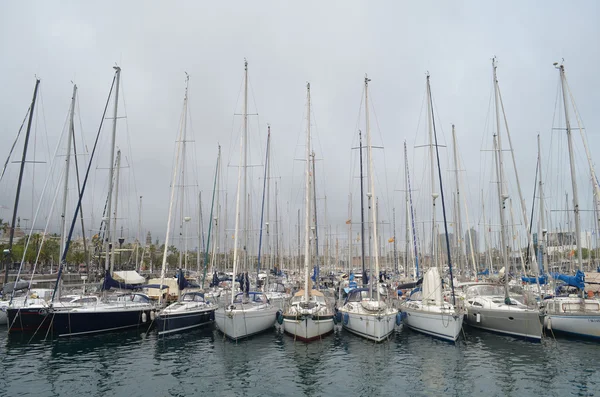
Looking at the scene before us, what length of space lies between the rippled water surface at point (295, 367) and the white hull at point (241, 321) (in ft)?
1.96

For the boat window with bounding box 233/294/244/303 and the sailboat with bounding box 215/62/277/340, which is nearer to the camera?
the sailboat with bounding box 215/62/277/340

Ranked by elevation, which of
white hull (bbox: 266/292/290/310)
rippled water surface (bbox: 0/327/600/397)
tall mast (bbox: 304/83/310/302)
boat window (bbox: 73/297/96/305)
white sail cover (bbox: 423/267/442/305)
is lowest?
rippled water surface (bbox: 0/327/600/397)

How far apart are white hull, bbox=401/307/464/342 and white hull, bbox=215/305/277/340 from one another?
9.80m

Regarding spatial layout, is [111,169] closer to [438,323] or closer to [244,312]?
[244,312]

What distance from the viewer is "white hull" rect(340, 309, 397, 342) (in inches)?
898

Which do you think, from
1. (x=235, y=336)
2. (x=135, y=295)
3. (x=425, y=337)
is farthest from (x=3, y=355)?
(x=425, y=337)

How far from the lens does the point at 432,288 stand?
26.0 metres

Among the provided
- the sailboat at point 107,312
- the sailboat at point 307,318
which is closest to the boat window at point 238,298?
the sailboat at point 307,318

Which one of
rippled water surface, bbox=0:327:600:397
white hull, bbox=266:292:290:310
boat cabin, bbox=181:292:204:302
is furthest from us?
white hull, bbox=266:292:290:310

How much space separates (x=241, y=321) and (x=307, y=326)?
400cm

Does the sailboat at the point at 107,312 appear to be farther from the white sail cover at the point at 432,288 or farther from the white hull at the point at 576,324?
the white hull at the point at 576,324

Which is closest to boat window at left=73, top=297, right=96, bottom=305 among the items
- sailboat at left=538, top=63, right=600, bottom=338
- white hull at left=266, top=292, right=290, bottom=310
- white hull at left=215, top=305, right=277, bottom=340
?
white hull at left=215, top=305, right=277, bottom=340

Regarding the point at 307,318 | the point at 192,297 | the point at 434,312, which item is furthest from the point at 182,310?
the point at 434,312

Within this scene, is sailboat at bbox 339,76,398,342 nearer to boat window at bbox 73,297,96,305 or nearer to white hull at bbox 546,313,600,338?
white hull at bbox 546,313,600,338
